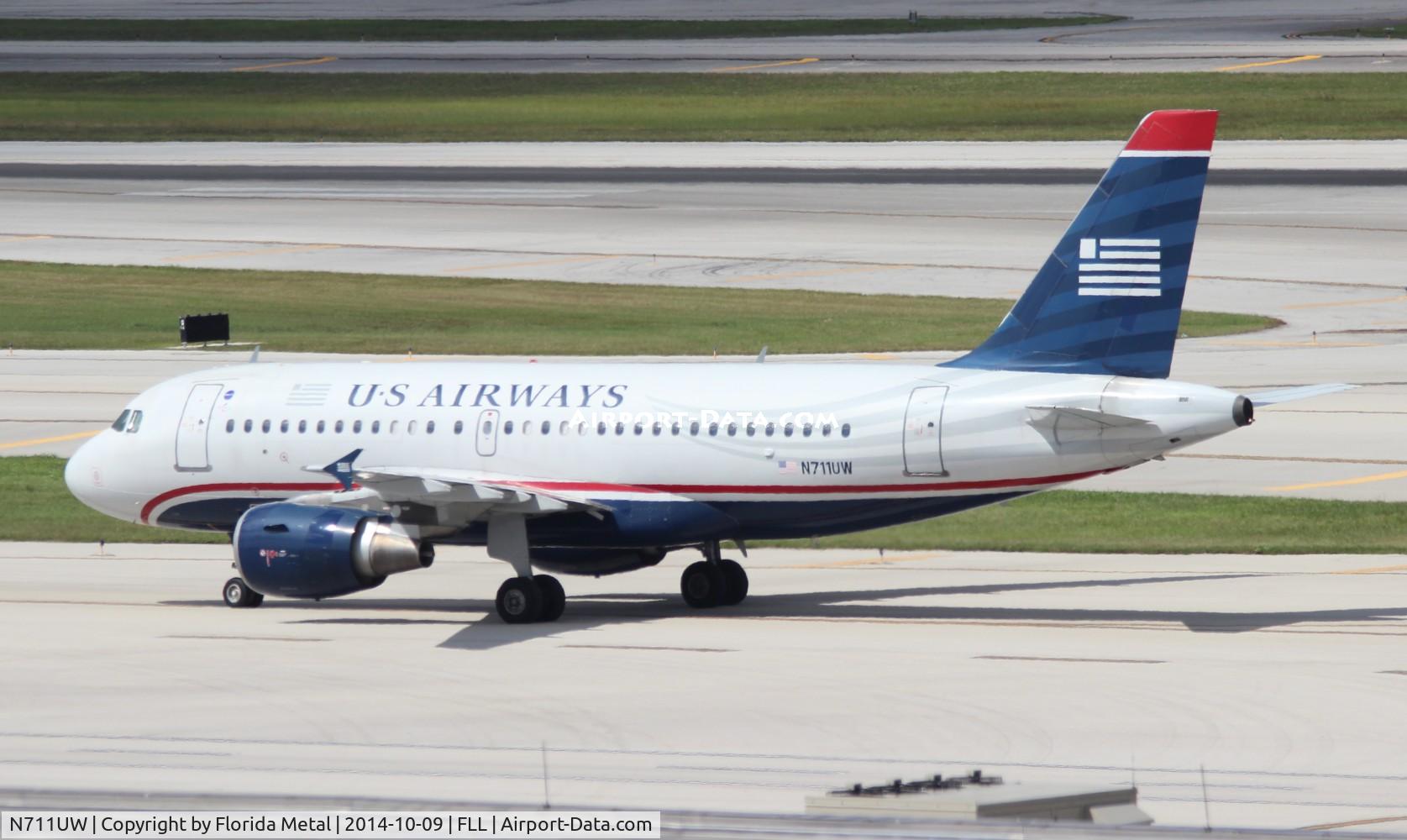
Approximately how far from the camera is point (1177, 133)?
97.6 feet

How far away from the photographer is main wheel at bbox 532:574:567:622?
3177cm

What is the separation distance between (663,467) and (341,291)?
42.6 m

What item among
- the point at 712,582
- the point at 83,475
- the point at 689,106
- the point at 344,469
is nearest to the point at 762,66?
the point at 689,106

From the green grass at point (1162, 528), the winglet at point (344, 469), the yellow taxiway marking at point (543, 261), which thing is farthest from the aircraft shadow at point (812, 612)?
the yellow taxiway marking at point (543, 261)

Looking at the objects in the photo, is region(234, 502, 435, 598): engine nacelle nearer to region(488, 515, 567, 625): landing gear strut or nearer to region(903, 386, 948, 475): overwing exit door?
region(488, 515, 567, 625): landing gear strut

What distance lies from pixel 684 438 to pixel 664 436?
33 centimetres

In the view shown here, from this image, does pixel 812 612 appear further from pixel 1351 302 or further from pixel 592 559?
pixel 1351 302

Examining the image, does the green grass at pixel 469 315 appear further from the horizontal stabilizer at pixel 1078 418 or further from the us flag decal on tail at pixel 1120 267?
the horizontal stabilizer at pixel 1078 418

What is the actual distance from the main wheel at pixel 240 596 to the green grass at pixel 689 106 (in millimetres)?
69040

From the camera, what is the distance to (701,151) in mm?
100312

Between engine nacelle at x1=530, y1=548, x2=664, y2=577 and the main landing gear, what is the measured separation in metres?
0.66

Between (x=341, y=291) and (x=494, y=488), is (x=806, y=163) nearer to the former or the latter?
(x=341, y=291)

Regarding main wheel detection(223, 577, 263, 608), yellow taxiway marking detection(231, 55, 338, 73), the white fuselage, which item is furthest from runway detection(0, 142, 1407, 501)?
yellow taxiway marking detection(231, 55, 338, 73)

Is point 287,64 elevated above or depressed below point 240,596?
above
